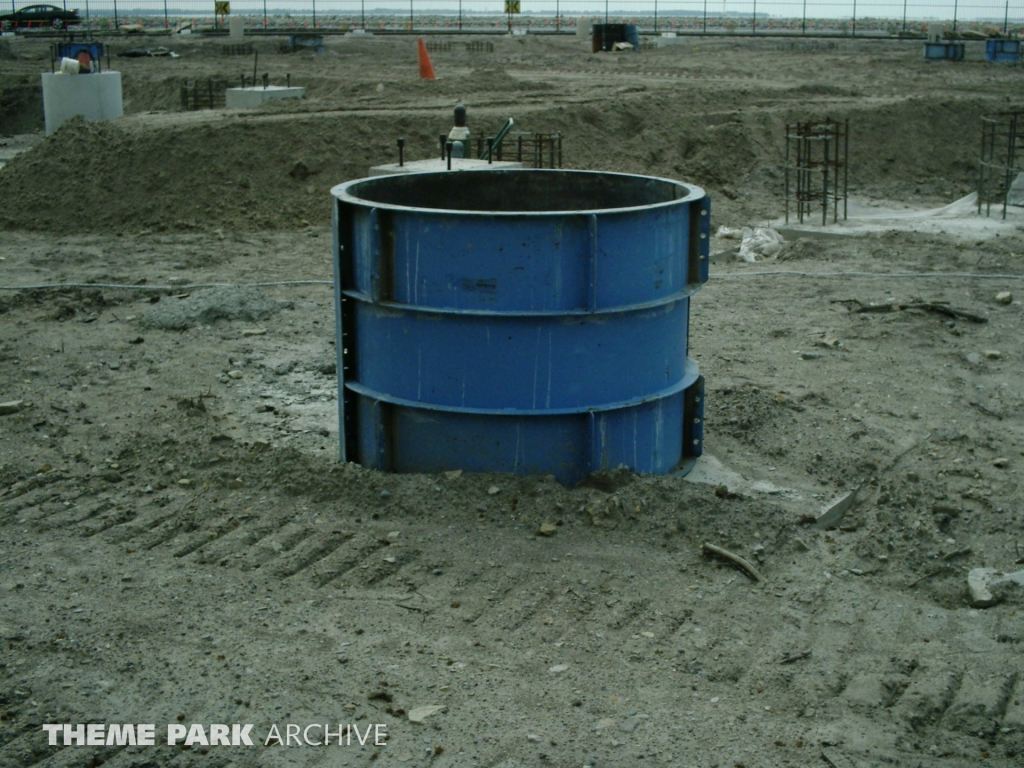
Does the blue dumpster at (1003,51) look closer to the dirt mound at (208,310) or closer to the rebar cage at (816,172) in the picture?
the rebar cage at (816,172)

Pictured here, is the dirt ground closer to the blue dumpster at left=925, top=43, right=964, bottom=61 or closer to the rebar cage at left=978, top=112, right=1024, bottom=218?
the rebar cage at left=978, top=112, right=1024, bottom=218

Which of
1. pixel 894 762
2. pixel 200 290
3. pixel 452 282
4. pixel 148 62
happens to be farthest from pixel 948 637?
pixel 148 62

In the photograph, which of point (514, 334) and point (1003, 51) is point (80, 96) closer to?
point (514, 334)

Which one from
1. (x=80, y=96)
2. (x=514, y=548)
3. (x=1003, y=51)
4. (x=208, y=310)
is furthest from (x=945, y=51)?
(x=514, y=548)

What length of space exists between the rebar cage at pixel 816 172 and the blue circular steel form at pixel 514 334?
28.4 feet

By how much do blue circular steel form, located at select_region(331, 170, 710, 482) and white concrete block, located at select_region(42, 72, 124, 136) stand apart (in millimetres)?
18352

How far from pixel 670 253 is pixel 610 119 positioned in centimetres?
1388

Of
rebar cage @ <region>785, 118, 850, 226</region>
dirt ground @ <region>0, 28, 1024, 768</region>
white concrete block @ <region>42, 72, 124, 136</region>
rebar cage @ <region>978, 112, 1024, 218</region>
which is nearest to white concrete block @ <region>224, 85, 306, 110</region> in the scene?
white concrete block @ <region>42, 72, 124, 136</region>

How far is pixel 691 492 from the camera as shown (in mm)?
6262

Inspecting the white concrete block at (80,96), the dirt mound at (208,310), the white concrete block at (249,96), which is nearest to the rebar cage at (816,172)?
the dirt mound at (208,310)

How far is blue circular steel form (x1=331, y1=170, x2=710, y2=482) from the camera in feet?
19.3

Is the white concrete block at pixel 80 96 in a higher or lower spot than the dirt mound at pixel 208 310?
higher

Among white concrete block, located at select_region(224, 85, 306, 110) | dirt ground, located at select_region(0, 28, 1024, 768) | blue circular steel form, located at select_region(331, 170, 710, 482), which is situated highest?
white concrete block, located at select_region(224, 85, 306, 110)

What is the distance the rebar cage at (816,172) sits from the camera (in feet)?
49.0
